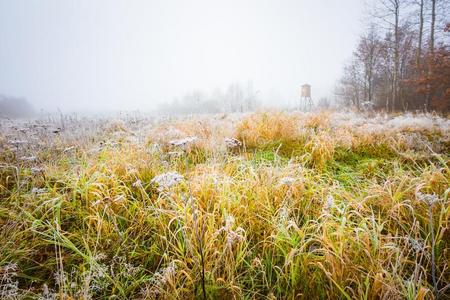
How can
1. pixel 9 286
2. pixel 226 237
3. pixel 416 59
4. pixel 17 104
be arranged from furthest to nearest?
1. pixel 17 104
2. pixel 416 59
3. pixel 226 237
4. pixel 9 286

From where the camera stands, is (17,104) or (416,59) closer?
(416,59)

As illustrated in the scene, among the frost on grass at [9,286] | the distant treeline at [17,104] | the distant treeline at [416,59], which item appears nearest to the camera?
the frost on grass at [9,286]

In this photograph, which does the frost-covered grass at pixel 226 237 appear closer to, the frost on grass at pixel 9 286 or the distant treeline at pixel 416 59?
the frost on grass at pixel 9 286

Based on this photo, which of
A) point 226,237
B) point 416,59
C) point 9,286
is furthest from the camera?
point 416,59

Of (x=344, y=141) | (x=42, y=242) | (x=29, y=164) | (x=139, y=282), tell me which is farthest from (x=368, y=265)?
(x=29, y=164)

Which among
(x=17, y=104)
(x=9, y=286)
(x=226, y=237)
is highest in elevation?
(x=17, y=104)

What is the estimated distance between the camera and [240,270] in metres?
1.66

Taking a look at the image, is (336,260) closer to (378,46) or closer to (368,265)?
(368,265)

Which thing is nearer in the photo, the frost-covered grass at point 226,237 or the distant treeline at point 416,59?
the frost-covered grass at point 226,237

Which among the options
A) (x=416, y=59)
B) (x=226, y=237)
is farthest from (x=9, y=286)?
(x=416, y=59)

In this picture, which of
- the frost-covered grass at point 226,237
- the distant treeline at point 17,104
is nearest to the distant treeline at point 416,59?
the frost-covered grass at point 226,237

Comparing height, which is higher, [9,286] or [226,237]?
[226,237]

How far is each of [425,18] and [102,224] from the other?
19793 mm

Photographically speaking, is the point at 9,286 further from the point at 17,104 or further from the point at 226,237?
the point at 17,104
